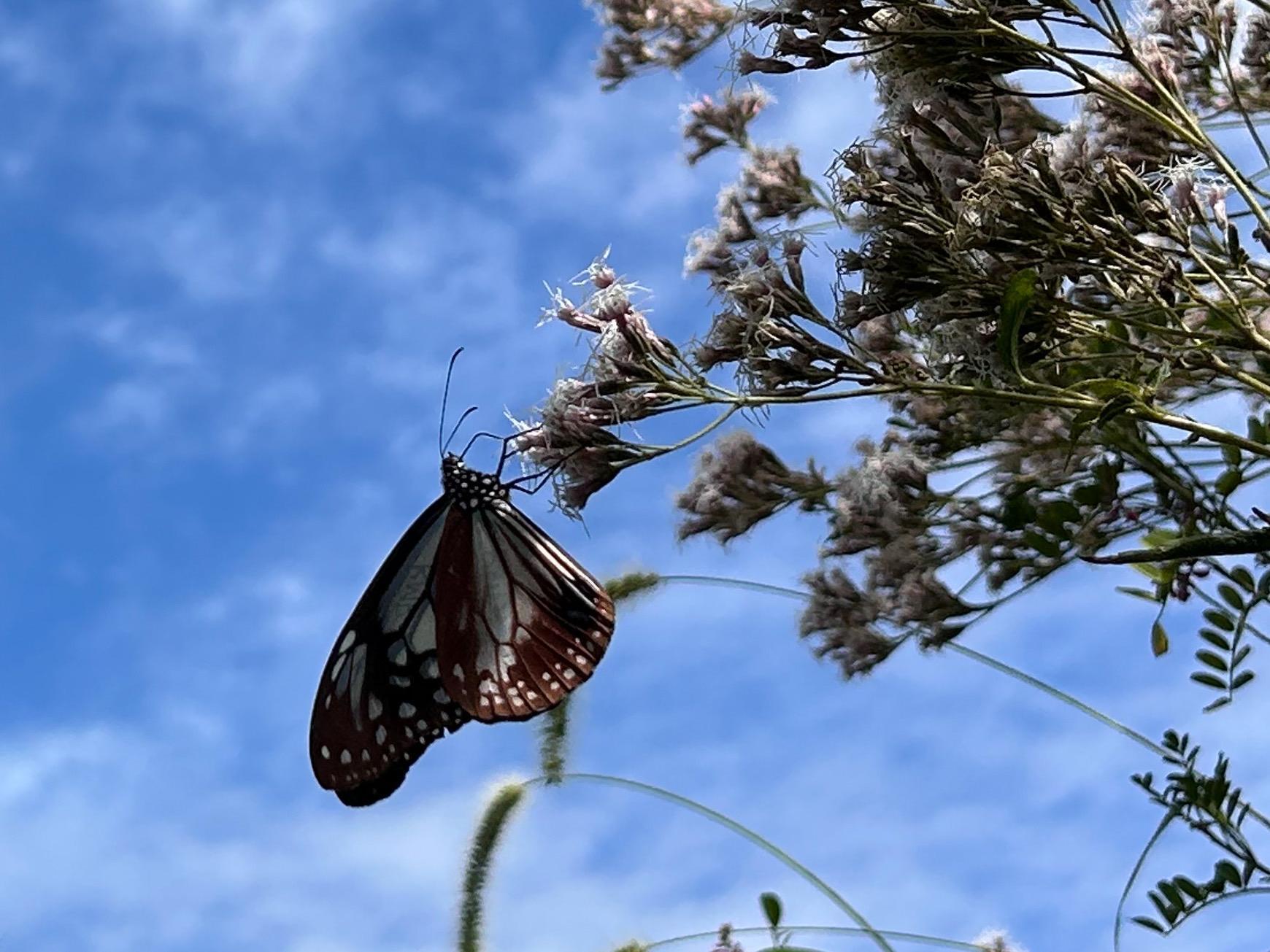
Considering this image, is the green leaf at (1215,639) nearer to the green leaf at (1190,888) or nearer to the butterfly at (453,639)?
the green leaf at (1190,888)

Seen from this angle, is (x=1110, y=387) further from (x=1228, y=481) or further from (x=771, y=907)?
(x=771, y=907)

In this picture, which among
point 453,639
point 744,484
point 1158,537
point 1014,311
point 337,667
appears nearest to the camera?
point 1014,311

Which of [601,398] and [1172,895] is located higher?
[601,398]

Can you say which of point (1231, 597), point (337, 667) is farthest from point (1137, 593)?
point (337, 667)

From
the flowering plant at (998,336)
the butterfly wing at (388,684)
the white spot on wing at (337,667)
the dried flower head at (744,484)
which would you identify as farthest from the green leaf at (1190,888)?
the white spot on wing at (337,667)

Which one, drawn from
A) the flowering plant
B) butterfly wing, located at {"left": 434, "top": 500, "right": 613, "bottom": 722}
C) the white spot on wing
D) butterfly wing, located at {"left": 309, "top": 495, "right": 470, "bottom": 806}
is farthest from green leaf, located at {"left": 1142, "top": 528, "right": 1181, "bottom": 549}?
the white spot on wing

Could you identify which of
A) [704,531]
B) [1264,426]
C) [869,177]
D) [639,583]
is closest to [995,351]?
[869,177]

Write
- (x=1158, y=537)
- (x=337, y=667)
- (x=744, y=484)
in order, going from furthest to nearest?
(x=337, y=667) → (x=744, y=484) → (x=1158, y=537)
